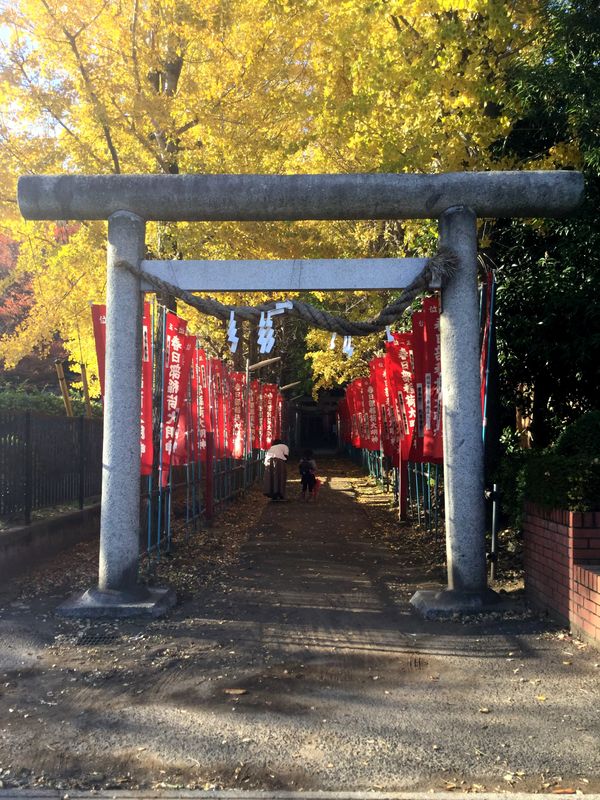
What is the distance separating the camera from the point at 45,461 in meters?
10.8

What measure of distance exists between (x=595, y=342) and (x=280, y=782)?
631 centimetres

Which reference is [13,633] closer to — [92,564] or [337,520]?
[92,564]

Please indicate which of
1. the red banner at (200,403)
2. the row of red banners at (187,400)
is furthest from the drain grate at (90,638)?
the red banner at (200,403)

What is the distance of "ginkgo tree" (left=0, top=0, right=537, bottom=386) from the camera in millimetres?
10195

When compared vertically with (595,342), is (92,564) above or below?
below

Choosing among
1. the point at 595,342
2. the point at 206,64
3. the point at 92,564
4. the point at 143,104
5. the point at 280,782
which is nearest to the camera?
the point at 280,782

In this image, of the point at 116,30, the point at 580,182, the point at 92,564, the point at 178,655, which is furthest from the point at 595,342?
the point at 116,30

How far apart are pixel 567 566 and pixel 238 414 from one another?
11475 millimetres

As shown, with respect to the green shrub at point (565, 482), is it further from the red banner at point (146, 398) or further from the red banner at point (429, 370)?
the red banner at point (146, 398)

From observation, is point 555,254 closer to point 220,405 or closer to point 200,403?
point 200,403

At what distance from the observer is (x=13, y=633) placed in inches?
265

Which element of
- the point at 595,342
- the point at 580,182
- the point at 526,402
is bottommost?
the point at 526,402

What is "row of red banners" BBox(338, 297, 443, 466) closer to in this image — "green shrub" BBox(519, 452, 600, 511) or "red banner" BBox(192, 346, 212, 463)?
"green shrub" BBox(519, 452, 600, 511)

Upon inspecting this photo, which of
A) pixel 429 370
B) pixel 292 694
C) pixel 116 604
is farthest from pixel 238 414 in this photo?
pixel 292 694
